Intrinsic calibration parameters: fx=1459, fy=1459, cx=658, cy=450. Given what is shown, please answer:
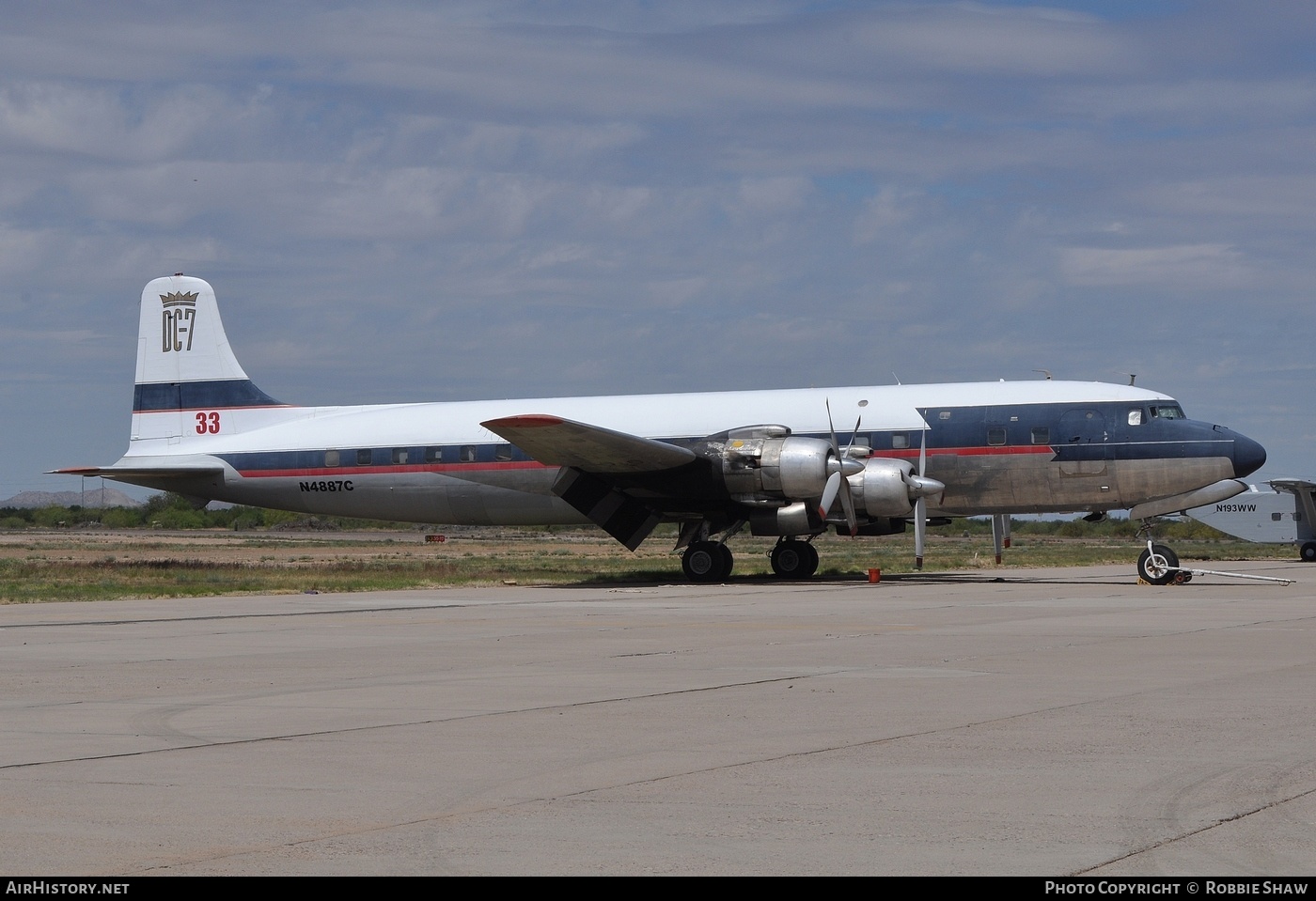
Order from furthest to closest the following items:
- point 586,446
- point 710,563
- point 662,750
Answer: point 710,563
point 586,446
point 662,750

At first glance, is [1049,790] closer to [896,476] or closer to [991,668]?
[991,668]

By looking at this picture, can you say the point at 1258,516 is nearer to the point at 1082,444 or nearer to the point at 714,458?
the point at 1082,444

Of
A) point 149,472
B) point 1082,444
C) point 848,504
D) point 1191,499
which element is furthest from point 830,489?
point 149,472

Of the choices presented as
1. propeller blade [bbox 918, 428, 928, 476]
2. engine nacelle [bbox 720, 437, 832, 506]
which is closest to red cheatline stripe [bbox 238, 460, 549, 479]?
engine nacelle [bbox 720, 437, 832, 506]

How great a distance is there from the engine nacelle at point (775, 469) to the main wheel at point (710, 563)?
66.6 inches

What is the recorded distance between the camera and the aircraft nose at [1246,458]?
2900 cm

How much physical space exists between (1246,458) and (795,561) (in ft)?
31.2

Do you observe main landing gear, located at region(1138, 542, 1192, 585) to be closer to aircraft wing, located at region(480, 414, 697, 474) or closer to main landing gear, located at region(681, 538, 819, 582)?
main landing gear, located at region(681, 538, 819, 582)

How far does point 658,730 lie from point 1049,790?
2.99 m

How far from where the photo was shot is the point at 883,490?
29.1 metres

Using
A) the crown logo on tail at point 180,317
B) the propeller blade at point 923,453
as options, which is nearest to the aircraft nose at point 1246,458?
the propeller blade at point 923,453

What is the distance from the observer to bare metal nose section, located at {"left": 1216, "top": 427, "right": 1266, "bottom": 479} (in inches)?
1142

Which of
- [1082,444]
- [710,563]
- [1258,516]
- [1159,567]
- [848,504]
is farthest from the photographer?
[1258,516]

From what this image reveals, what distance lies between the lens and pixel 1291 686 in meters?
11.9
